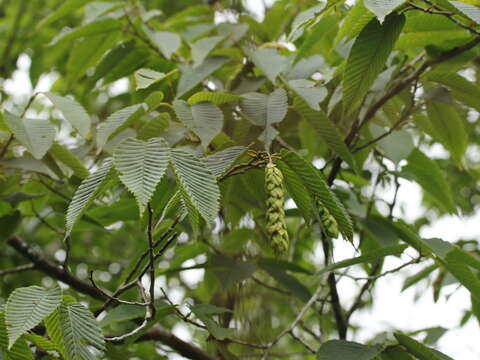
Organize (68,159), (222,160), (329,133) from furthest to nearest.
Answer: (68,159) → (329,133) → (222,160)

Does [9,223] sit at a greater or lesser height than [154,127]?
lesser

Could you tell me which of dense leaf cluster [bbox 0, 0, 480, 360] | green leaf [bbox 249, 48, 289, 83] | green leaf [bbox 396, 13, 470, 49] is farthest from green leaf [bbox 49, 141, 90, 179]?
green leaf [bbox 396, 13, 470, 49]

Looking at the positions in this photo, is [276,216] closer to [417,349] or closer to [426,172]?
[417,349]

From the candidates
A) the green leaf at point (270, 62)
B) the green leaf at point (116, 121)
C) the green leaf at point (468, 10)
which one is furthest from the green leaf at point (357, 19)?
the green leaf at point (116, 121)

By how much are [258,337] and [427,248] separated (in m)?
0.54

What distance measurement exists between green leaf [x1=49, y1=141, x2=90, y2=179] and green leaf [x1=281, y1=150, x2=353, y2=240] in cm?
53

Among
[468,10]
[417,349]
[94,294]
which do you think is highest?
[468,10]

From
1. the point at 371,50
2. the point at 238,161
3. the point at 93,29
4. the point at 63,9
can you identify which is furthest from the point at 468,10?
the point at 63,9

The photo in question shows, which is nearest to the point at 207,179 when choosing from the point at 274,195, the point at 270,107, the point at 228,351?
the point at 274,195

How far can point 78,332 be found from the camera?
759 millimetres

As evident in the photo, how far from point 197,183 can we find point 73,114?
0.51 metres

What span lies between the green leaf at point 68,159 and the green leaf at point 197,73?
0.23m

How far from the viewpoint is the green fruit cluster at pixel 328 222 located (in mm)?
870

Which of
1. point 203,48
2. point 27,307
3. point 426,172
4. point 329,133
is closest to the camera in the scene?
point 27,307
